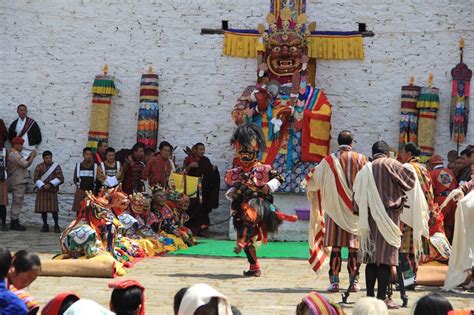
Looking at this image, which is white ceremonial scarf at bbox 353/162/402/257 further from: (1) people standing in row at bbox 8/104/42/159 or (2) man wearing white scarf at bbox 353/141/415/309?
(1) people standing in row at bbox 8/104/42/159

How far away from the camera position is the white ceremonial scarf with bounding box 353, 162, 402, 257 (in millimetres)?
9805

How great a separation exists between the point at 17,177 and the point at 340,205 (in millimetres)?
7689

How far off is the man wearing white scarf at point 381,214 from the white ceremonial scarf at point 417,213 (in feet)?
2.22

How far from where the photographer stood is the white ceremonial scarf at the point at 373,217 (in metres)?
9.80

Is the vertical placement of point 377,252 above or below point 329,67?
below

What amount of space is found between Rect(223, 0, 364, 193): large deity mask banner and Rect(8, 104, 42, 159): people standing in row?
3.61 metres

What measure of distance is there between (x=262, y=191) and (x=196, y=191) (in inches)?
177

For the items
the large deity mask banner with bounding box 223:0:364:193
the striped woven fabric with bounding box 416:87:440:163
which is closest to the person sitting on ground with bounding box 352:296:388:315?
A: the large deity mask banner with bounding box 223:0:364:193

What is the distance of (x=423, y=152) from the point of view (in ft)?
56.9

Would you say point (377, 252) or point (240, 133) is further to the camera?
point (240, 133)

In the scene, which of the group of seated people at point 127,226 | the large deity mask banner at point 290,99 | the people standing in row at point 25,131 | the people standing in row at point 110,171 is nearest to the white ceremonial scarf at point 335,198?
the group of seated people at point 127,226

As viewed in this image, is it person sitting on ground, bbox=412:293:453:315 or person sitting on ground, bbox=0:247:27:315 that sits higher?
person sitting on ground, bbox=412:293:453:315

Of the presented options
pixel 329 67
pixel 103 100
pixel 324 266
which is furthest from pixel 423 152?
pixel 324 266

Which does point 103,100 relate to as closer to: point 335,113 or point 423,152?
point 335,113
